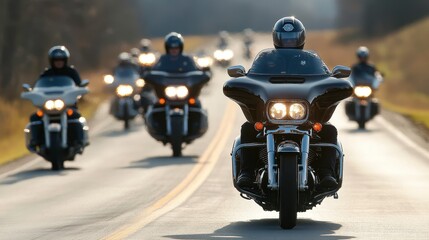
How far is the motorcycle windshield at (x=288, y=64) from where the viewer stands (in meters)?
15.8

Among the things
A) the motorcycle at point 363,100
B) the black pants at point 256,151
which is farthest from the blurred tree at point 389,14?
the black pants at point 256,151

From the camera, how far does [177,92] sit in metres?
28.5

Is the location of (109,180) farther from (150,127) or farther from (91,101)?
(91,101)

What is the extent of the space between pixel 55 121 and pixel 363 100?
13982mm

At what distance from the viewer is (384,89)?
6212 cm

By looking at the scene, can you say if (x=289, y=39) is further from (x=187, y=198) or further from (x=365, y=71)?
(x=365, y=71)

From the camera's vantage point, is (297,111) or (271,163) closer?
(271,163)

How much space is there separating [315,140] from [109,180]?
28.6 feet

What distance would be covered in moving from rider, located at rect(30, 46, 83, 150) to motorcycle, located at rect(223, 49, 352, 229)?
10.2m

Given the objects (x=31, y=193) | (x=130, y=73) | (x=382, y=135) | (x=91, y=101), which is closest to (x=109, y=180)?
(x=31, y=193)

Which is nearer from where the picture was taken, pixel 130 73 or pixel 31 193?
pixel 31 193

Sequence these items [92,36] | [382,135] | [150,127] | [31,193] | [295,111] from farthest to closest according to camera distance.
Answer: [92,36]
[382,135]
[150,127]
[31,193]
[295,111]

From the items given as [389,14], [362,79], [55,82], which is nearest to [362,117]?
[362,79]

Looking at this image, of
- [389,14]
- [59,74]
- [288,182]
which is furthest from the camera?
[389,14]
